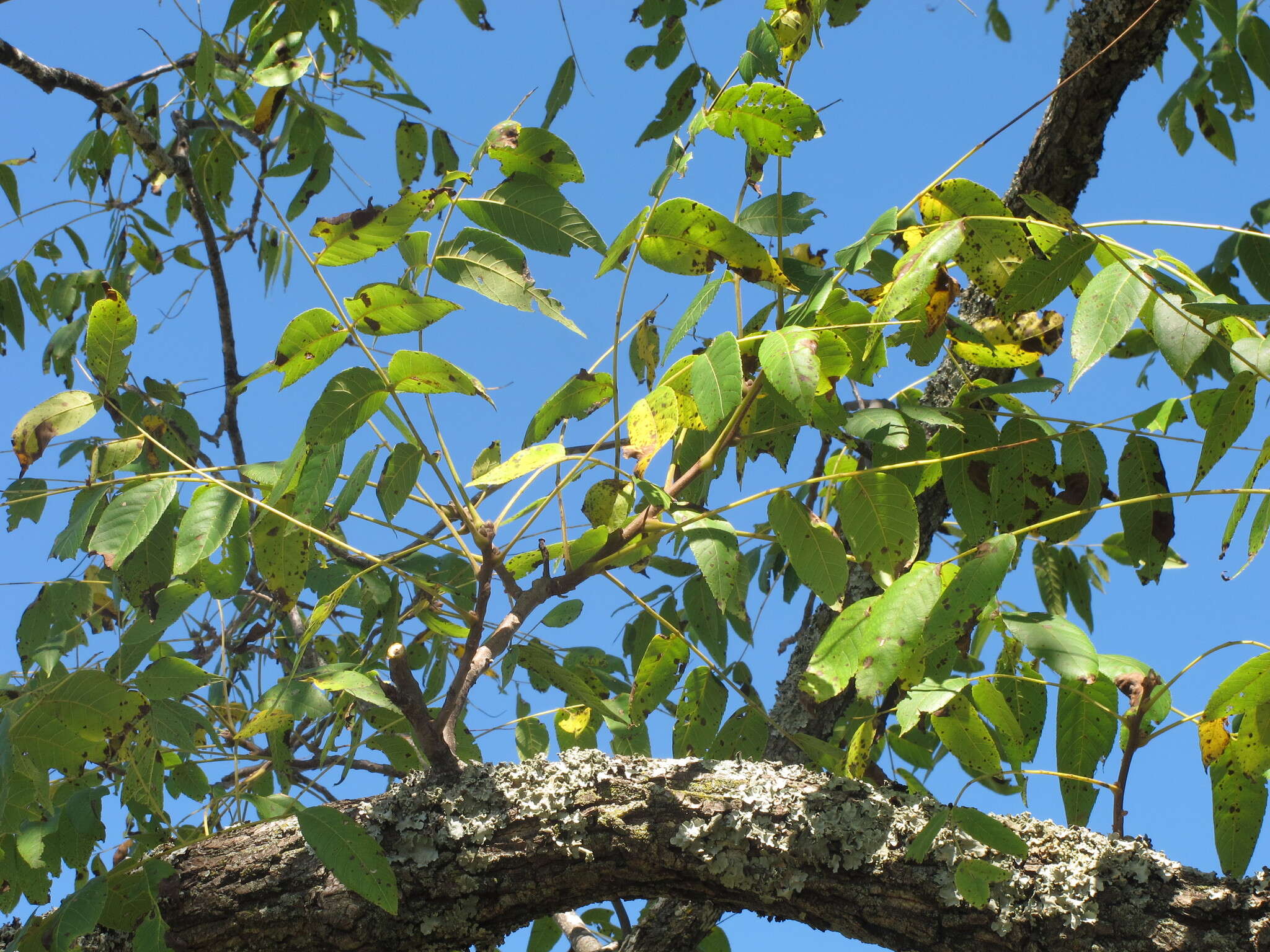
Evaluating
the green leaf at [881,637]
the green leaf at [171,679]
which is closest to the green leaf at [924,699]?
the green leaf at [881,637]

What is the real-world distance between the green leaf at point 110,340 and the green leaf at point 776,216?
0.91 metres

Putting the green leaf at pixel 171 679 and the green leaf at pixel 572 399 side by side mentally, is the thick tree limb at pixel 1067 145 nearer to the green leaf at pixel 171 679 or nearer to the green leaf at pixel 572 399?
the green leaf at pixel 572 399

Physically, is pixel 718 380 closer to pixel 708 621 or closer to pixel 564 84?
pixel 708 621

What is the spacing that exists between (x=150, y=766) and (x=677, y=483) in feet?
2.95

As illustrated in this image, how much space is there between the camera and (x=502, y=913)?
4.56ft

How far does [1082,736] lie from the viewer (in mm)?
1281

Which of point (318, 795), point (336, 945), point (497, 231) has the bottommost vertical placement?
point (336, 945)

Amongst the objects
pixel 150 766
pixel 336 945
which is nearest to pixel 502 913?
pixel 336 945

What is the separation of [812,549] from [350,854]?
27.1 inches

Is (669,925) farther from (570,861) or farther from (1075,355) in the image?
(1075,355)

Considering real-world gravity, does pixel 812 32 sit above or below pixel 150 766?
above

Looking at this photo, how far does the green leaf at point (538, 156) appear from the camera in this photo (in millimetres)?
1304

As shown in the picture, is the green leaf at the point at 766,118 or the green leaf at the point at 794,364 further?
the green leaf at the point at 766,118

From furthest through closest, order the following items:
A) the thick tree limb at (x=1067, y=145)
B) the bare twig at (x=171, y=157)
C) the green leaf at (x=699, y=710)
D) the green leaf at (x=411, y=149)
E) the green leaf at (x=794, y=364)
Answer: the green leaf at (x=411, y=149) → the bare twig at (x=171, y=157) → the thick tree limb at (x=1067, y=145) → the green leaf at (x=699, y=710) → the green leaf at (x=794, y=364)
